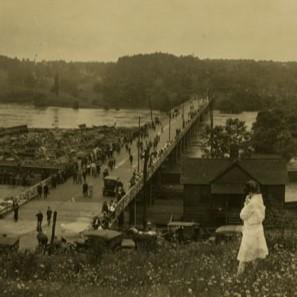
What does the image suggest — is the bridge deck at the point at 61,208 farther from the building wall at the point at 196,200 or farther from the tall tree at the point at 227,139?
the tall tree at the point at 227,139

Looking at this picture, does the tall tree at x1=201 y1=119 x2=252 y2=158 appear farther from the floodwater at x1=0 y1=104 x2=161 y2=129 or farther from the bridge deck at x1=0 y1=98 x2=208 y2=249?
the floodwater at x1=0 y1=104 x2=161 y2=129

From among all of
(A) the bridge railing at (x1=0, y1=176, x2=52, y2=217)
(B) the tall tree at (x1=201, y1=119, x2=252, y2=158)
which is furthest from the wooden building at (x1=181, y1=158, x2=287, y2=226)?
(B) the tall tree at (x1=201, y1=119, x2=252, y2=158)

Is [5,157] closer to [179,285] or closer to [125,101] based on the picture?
[179,285]

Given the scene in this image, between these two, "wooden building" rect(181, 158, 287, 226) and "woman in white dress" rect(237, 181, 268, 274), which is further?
"wooden building" rect(181, 158, 287, 226)

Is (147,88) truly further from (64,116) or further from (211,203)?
(211,203)

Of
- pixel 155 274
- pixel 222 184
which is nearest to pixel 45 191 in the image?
pixel 222 184

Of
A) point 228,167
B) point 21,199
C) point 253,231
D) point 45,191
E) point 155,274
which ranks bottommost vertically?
point 21,199

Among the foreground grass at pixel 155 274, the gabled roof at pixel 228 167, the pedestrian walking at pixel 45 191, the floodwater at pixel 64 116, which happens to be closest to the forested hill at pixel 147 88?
the floodwater at pixel 64 116
